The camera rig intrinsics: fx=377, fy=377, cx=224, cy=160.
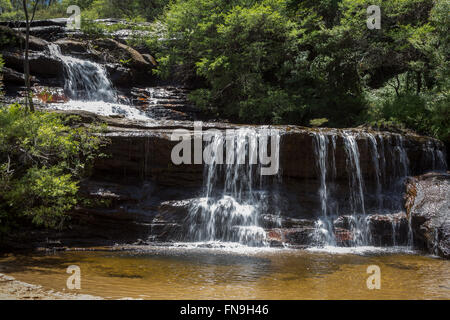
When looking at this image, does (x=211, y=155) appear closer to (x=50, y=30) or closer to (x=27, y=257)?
(x=27, y=257)

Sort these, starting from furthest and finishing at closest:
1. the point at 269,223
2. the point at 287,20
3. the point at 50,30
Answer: the point at 50,30, the point at 287,20, the point at 269,223

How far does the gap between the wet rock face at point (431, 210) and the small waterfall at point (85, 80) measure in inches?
520

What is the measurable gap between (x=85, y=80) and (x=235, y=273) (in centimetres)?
1388

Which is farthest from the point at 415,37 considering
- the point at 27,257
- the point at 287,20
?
the point at 27,257

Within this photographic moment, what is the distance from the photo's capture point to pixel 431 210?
10.6 meters

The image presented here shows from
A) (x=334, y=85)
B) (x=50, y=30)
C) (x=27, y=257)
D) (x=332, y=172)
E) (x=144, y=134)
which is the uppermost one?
(x=50, y=30)

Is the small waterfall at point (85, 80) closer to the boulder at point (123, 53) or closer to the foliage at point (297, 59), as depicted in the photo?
the boulder at point (123, 53)

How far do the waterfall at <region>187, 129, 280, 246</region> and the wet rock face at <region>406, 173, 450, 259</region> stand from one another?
429 cm

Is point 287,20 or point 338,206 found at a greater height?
point 287,20

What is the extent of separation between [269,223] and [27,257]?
6.29 m

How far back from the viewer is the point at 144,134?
1175 centimetres

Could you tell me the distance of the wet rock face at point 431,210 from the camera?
9.66 metres

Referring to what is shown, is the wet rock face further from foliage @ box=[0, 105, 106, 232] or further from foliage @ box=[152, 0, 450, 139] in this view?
foliage @ box=[0, 105, 106, 232]
